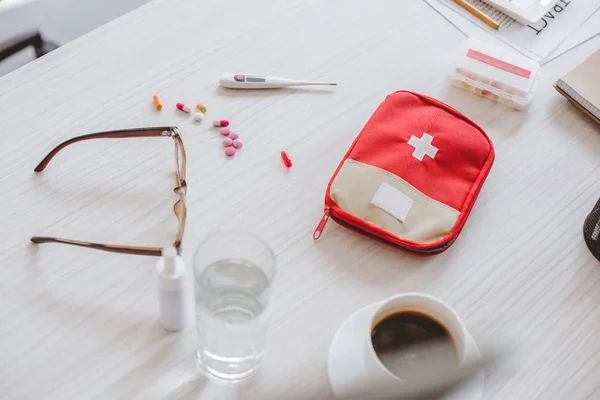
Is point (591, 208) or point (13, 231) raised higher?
point (591, 208)

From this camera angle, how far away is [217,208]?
2.73 feet

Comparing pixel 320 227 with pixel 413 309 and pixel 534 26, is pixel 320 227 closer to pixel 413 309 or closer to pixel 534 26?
pixel 413 309

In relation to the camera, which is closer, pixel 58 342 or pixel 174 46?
pixel 58 342

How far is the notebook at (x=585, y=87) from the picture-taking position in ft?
3.09

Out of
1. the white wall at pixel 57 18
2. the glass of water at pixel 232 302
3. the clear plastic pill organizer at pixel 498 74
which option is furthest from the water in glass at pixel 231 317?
the white wall at pixel 57 18

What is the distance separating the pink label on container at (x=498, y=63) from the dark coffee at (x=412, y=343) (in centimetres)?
42

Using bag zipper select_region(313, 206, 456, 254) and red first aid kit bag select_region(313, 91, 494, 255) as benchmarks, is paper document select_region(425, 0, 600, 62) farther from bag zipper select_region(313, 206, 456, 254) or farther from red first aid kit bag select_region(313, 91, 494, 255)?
bag zipper select_region(313, 206, 456, 254)

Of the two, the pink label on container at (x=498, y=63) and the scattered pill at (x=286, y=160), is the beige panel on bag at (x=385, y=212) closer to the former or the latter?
the scattered pill at (x=286, y=160)

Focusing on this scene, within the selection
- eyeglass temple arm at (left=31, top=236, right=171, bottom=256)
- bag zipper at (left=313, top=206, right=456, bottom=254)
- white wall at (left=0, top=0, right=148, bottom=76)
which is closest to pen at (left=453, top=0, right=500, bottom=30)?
bag zipper at (left=313, top=206, right=456, bottom=254)

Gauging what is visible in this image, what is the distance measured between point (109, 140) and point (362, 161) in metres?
0.30

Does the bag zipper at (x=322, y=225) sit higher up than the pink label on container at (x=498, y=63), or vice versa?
the pink label on container at (x=498, y=63)

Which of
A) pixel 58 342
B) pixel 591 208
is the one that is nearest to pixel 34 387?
pixel 58 342

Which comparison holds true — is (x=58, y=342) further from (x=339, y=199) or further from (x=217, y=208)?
(x=339, y=199)

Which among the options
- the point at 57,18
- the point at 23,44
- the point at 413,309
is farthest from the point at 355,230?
the point at 57,18
